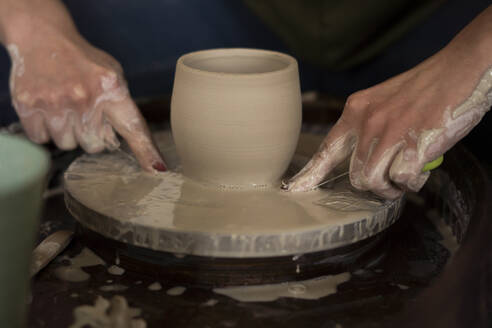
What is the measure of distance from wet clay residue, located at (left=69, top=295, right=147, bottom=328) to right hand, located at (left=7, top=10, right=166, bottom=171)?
0.32 m

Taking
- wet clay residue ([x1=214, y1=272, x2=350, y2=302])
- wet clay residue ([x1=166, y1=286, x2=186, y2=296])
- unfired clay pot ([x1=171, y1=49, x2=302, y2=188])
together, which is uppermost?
unfired clay pot ([x1=171, y1=49, x2=302, y2=188])

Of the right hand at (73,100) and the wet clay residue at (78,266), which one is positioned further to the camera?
the right hand at (73,100)

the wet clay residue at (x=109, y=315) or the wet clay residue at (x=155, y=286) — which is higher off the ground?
the wet clay residue at (x=155, y=286)

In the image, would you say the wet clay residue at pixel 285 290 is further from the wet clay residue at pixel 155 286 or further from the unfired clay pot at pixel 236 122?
the unfired clay pot at pixel 236 122

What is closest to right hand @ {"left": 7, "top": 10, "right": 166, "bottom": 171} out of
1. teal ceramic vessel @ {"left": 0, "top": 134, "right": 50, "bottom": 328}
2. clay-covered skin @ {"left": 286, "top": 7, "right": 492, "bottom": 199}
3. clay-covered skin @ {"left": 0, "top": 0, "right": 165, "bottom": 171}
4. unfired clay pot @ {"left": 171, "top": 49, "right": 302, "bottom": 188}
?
clay-covered skin @ {"left": 0, "top": 0, "right": 165, "bottom": 171}

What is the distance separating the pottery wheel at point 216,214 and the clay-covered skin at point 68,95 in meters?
0.07

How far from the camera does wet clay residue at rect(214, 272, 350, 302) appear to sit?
91 centimetres

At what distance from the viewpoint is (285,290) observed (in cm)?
93

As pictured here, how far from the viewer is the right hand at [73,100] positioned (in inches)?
45.5

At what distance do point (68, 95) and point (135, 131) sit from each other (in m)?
0.15

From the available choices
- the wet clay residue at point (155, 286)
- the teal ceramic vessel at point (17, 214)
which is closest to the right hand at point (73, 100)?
the wet clay residue at point (155, 286)

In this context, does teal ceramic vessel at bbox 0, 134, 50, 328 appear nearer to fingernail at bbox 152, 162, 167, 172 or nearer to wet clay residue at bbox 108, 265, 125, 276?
wet clay residue at bbox 108, 265, 125, 276

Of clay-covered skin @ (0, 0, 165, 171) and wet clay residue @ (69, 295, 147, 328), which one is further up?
clay-covered skin @ (0, 0, 165, 171)

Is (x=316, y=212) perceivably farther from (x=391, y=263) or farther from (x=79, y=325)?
(x=79, y=325)
